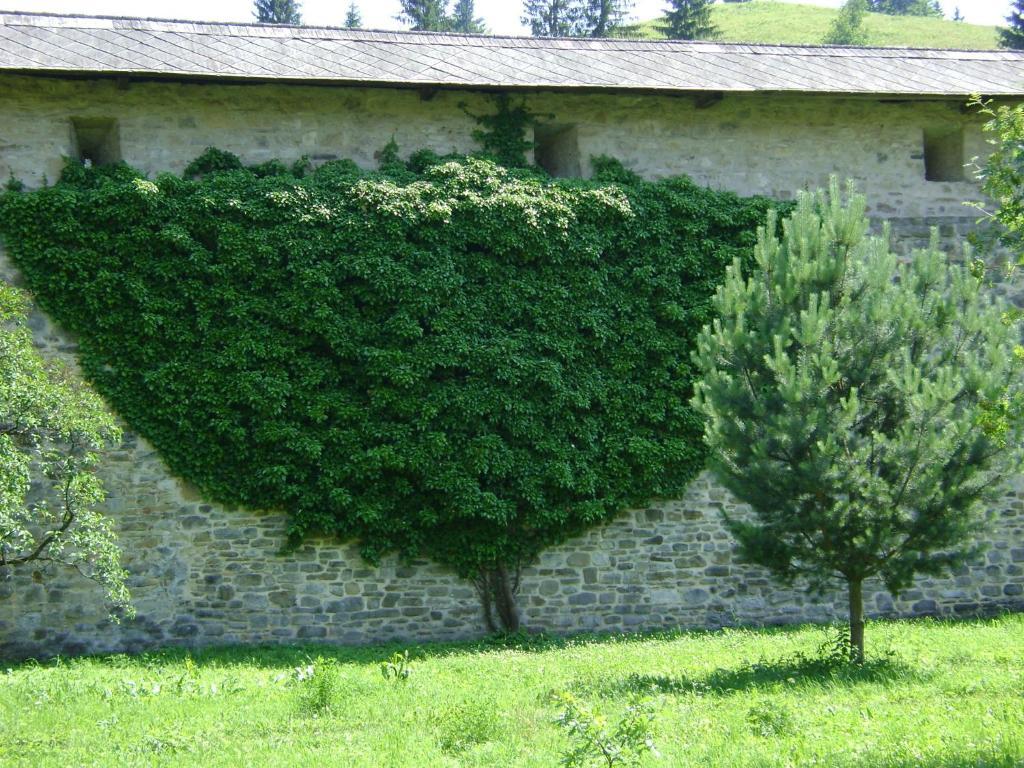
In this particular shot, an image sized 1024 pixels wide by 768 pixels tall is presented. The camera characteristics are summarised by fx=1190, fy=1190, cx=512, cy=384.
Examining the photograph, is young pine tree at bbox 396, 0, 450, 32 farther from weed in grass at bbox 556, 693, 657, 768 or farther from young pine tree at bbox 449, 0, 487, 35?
weed in grass at bbox 556, 693, 657, 768

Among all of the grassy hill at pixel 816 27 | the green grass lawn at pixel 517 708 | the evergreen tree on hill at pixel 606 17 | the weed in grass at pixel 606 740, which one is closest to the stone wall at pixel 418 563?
the green grass lawn at pixel 517 708

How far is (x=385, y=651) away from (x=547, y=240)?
14.2ft

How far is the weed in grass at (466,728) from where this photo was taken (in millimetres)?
6875

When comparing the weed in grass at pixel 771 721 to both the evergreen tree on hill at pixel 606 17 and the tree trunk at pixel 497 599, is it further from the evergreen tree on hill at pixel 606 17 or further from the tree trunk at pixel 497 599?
the evergreen tree on hill at pixel 606 17

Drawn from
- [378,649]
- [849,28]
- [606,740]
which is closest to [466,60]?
[378,649]

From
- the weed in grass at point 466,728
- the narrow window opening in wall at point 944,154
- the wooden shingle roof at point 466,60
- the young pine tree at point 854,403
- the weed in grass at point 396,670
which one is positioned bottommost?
the weed in grass at point 396,670

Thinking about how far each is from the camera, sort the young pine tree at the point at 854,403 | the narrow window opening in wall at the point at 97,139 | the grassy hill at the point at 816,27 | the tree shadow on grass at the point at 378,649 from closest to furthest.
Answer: the young pine tree at the point at 854,403 → the tree shadow on grass at the point at 378,649 → the narrow window opening in wall at the point at 97,139 → the grassy hill at the point at 816,27

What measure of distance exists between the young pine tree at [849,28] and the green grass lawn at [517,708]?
4512 centimetres

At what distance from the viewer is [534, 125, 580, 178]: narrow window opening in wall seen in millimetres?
12984

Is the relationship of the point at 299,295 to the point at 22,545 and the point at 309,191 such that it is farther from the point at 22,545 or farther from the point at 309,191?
the point at 22,545

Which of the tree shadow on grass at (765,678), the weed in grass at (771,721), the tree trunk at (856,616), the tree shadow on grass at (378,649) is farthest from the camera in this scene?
the tree shadow on grass at (378,649)

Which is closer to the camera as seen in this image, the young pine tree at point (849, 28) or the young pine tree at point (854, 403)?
the young pine tree at point (854, 403)

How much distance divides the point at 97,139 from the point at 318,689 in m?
6.83

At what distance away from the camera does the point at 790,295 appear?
881 cm
